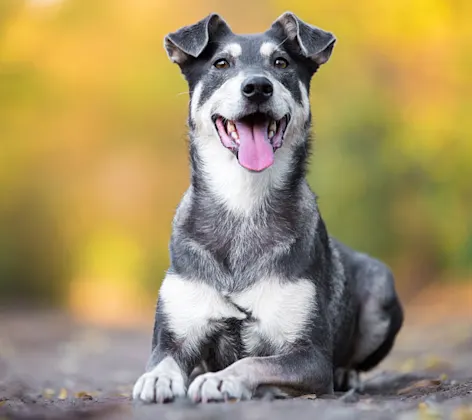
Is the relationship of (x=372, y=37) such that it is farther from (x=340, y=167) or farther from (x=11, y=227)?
(x=11, y=227)

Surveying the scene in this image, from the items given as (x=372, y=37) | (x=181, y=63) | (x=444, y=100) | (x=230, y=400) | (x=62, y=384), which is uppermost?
(x=372, y=37)

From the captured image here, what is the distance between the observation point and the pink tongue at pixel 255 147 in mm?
5227

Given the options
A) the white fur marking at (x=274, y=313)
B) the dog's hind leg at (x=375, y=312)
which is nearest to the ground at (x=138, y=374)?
the dog's hind leg at (x=375, y=312)

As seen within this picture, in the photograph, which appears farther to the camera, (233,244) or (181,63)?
(181,63)

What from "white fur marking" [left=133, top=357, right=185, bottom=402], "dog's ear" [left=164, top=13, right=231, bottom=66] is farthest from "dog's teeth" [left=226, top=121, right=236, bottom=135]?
"white fur marking" [left=133, top=357, right=185, bottom=402]

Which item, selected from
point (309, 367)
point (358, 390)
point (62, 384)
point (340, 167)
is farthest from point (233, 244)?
point (340, 167)

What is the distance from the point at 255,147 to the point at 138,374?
401cm

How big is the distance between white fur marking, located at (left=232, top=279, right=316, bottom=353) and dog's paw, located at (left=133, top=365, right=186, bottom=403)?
0.61 m

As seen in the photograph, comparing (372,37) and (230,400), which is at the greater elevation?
(372,37)

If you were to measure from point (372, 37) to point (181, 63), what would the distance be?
12.6m

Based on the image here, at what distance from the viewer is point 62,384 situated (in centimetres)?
755

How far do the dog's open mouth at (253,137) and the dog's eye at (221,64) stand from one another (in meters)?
0.41

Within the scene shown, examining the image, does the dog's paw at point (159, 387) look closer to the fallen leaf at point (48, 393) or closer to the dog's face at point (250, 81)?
the dog's face at point (250, 81)

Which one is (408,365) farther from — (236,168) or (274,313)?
(236,168)
